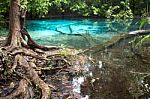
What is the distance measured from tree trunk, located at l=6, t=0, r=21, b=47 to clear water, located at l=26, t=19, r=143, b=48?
135 inches

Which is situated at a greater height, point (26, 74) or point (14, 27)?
point (14, 27)

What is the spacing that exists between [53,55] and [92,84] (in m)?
1.52

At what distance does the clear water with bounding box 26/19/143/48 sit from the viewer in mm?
11680

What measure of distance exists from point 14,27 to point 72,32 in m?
8.15

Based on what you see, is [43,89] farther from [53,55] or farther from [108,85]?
[53,55]

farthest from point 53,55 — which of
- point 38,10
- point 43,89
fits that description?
point 38,10

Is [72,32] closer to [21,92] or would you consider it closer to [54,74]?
[54,74]

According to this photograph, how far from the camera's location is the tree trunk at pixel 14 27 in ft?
22.3

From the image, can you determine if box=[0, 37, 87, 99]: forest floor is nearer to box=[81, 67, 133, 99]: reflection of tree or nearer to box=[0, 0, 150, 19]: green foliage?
box=[81, 67, 133, 99]: reflection of tree

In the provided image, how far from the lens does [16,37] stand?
688 centimetres

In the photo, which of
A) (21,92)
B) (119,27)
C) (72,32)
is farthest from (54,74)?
(119,27)

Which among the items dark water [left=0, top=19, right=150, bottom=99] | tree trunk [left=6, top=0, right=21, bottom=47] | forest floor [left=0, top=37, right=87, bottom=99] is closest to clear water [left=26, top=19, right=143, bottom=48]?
dark water [left=0, top=19, right=150, bottom=99]

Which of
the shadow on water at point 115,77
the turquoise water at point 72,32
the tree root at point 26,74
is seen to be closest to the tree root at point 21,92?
the tree root at point 26,74

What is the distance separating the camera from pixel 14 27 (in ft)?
22.6
